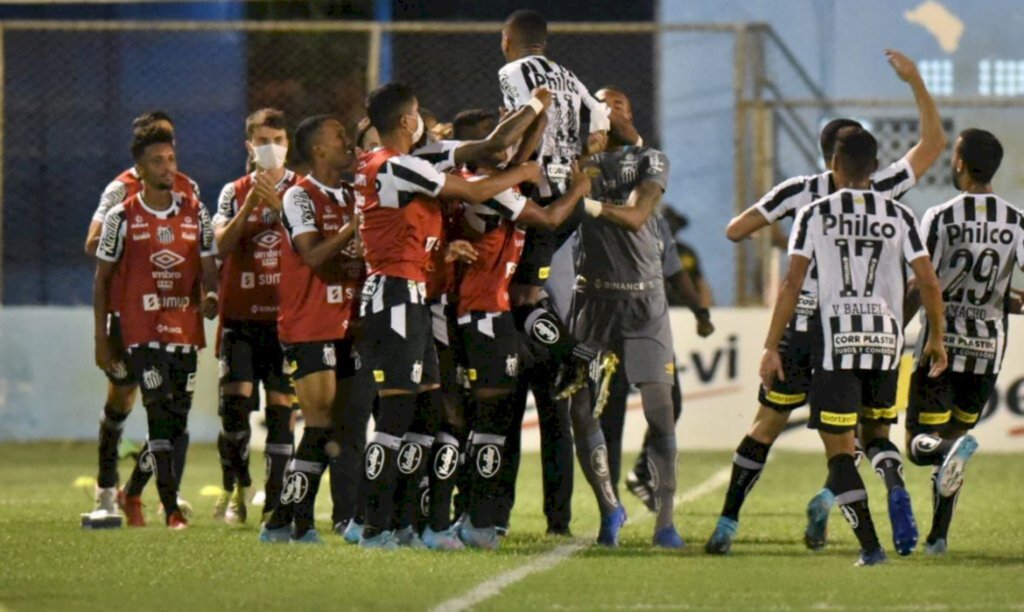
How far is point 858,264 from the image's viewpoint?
891 cm

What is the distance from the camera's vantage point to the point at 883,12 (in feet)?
60.8

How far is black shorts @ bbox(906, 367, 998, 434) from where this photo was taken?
9.95 meters

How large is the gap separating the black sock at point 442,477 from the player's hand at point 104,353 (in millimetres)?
2272

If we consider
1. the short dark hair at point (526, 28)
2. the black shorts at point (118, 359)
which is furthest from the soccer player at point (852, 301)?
the black shorts at point (118, 359)

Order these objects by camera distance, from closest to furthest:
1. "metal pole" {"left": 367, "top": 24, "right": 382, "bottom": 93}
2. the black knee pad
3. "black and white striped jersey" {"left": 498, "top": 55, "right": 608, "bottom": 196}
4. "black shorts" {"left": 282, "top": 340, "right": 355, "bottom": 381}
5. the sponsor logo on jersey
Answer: "black and white striped jersey" {"left": 498, "top": 55, "right": 608, "bottom": 196}
"black shorts" {"left": 282, "top": 340, "right": 355, "bottom": 381}
the sponsor logo on jersey
the black knee pad
"metal pole" {"left": 367, "top": 24, "right": 382, "bottom": 93}

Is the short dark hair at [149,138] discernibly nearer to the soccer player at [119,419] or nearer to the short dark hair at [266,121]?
the soccer player at [119,419]

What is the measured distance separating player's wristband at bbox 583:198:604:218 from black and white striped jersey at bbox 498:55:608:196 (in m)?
0.14

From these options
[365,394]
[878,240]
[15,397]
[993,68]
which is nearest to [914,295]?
[878,240]

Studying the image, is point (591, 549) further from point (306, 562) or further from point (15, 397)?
point (15, 397)

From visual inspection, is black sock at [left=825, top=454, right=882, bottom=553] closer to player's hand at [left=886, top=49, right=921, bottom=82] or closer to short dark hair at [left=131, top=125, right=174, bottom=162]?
player's hand at [left=886, top=49, right=921, bottom=82]

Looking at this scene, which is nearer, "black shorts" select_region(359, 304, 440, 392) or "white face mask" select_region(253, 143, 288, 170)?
"black shorts" select_region(359, 304, 440, 392)

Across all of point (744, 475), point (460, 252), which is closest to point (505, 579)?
point (744, 475)

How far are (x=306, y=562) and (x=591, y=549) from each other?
1.55 m

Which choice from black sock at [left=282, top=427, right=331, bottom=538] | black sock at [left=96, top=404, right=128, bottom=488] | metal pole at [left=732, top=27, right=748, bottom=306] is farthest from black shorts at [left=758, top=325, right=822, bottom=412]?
metal pole at [left=732, top=27, right=748, bottom=306]
